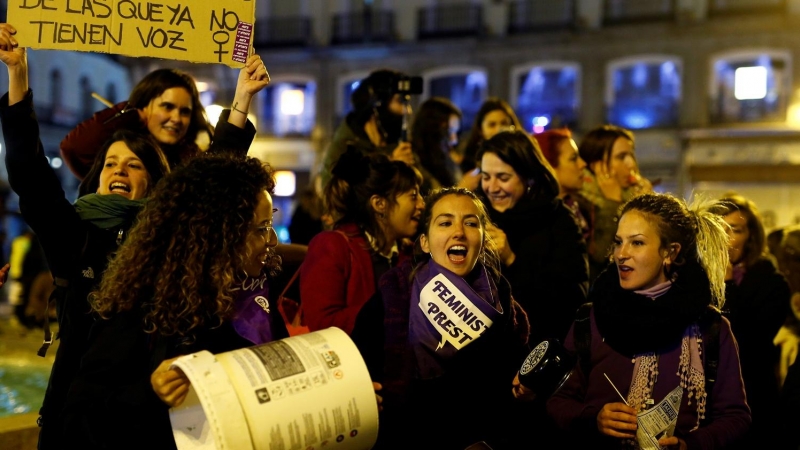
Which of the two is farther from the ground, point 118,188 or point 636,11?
point 636,11

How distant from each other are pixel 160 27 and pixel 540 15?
24041 millimetres

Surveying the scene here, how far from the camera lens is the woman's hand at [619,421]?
2.92m

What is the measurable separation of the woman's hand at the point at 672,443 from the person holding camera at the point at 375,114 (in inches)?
113

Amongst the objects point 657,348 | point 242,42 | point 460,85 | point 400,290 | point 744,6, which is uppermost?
point 744,6

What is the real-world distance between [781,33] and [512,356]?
22.7 m

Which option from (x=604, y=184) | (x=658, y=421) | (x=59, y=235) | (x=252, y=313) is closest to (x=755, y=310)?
(x=604, y=184)

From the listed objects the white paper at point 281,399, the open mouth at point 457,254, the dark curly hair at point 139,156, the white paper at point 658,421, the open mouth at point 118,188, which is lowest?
the white paper at point 658,421

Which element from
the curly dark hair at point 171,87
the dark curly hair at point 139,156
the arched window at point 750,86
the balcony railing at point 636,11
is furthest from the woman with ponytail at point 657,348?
the balcony railing at point 636,11

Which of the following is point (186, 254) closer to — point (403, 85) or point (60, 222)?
point (60, 222)

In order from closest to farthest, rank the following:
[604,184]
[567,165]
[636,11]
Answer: [567,165]
[604,184]
[636,11]

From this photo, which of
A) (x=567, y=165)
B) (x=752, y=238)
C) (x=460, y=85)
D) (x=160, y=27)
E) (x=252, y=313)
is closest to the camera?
(x=252, y=313)

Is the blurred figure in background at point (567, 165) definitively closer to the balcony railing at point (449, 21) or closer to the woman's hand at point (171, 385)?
the woman's hand at point (171, 385)

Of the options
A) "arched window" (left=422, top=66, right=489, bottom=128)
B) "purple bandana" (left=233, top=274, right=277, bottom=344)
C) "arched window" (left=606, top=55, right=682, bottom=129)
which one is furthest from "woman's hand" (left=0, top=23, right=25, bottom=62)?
"arched window" (left=422, top=66, right=489, bottom=128)

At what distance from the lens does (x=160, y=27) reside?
340 centimetres
